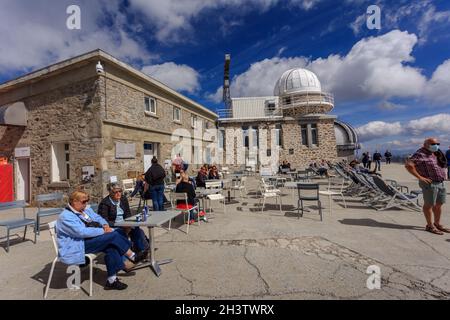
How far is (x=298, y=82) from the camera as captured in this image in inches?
972

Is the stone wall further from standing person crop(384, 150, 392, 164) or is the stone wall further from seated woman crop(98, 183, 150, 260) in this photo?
standing person crop(384, 150, 392, 164)

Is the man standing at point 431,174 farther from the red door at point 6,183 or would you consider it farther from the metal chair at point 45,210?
the red door at point 6,183

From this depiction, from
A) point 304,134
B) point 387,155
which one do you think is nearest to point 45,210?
point 304,134

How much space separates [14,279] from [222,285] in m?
3.02

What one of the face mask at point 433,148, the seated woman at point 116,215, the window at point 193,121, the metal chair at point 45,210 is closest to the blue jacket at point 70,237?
the seated woman at point 116,215

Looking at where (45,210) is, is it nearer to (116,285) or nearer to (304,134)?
(116,285)

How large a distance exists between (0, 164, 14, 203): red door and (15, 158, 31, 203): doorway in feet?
0.77

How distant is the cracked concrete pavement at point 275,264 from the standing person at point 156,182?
1.29 metres

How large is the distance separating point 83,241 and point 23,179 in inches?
401

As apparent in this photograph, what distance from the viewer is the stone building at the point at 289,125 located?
853 inches

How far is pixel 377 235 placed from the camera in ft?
15.1

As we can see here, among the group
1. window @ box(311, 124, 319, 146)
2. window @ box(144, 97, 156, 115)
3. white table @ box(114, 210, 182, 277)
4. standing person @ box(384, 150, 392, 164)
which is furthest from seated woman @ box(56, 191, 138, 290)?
standing person @ box(384, 150, 392, 164)

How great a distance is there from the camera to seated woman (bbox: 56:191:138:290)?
9.00 feet

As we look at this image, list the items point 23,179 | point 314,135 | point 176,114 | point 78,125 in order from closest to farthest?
point 78,125
point 23,179
point 176,114
point 314,135
